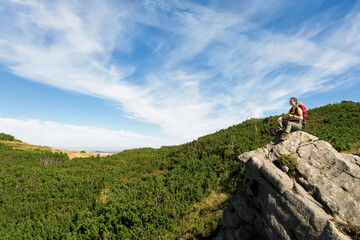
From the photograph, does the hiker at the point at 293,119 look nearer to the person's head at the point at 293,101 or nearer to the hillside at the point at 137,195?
the person's head at the point at 293,101

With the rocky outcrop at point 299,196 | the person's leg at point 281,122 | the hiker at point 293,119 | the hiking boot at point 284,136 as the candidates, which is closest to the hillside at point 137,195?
the rocky outcrop at point 299,196

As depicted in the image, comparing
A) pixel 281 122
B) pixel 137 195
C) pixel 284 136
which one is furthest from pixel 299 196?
pixel 137 195

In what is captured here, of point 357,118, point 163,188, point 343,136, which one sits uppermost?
point 357,118

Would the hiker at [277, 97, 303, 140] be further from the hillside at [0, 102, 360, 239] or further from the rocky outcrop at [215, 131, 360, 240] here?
the hillside at [0, 102, 360, 239]

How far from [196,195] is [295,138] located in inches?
308

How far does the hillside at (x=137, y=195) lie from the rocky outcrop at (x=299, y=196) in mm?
3142

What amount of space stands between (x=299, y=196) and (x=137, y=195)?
1111 centimetres

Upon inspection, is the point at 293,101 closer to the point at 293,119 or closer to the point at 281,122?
the point at 293,119

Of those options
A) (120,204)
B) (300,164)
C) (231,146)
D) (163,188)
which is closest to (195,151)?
(231,146)

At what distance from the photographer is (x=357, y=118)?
61.7 feet

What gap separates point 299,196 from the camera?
575cm

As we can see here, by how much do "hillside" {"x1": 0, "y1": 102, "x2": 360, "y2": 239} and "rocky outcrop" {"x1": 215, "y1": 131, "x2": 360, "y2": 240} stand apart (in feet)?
10.3

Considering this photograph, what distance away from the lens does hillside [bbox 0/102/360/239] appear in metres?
A: 10.5

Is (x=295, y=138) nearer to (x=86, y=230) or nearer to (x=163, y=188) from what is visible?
(x=163, y=188)
